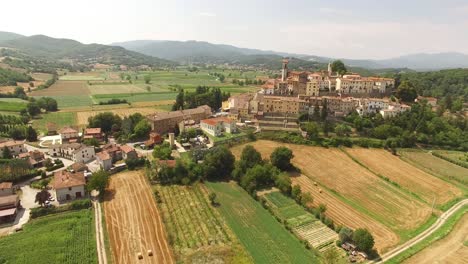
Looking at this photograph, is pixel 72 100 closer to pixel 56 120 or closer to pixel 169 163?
pixel 56 120

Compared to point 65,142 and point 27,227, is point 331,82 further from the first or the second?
point 27,227

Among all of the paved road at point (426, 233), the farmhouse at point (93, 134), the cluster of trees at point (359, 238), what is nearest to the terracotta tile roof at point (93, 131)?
the farmhouse at point (93, 134)

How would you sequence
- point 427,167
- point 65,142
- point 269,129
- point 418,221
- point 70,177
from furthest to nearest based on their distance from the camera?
point 269,129 < point 65,142 < point 427,167 < point 70,177 < point 418,221

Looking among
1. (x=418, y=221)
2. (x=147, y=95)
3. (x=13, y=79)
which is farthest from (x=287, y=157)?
(x=13, y=79)

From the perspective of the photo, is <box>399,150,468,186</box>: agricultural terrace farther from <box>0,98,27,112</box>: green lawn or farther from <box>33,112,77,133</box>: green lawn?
<box>0,98,27,112</box>: green lawn

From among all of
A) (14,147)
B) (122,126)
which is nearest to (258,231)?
(122,126)

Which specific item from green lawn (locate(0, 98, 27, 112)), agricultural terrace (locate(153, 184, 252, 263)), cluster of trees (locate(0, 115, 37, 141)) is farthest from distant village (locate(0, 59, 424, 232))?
green lawn (locate(0, 98, 27, 112))
